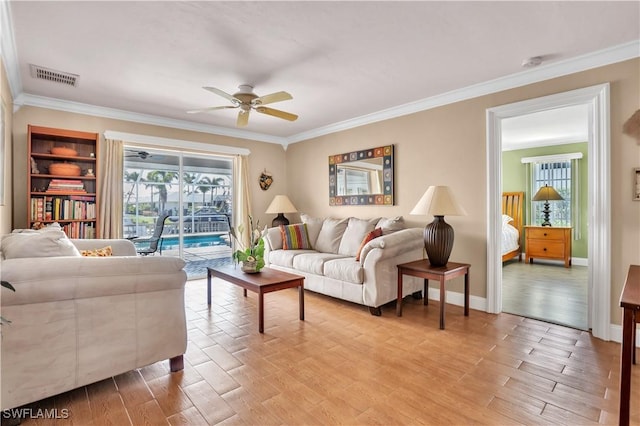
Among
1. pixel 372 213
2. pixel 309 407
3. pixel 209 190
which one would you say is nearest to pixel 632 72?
pixel 372 213

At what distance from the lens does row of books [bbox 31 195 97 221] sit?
3729 millimetres

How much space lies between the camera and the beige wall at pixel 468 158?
9.00 feet

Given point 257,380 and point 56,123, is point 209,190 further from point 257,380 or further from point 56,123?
point 257,380

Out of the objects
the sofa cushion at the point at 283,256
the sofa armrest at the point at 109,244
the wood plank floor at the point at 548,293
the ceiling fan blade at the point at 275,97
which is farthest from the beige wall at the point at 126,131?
the wood plank floor at the point at 548,293

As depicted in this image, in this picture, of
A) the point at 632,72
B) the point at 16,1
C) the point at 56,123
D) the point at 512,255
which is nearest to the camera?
the point at 16,1

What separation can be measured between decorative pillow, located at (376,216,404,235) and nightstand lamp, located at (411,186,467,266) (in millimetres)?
678

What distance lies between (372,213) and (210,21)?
128 inches

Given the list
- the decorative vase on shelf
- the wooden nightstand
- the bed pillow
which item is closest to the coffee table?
the decorative vase on shelf

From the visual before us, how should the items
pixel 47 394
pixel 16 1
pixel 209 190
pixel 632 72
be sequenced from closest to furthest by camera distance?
1. pixel 47 394
2. pixel 16 1
3. pixel 632 72
4. pixel 209 190

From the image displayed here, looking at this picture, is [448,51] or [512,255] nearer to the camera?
[448,51]

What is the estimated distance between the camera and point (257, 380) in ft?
7.10

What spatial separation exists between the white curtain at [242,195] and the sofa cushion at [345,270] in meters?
2.23

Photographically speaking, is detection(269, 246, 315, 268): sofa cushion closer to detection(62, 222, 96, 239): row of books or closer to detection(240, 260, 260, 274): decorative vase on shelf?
detection(240, 260, 260, 274): decorative vase on shelf

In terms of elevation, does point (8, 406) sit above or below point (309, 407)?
above
